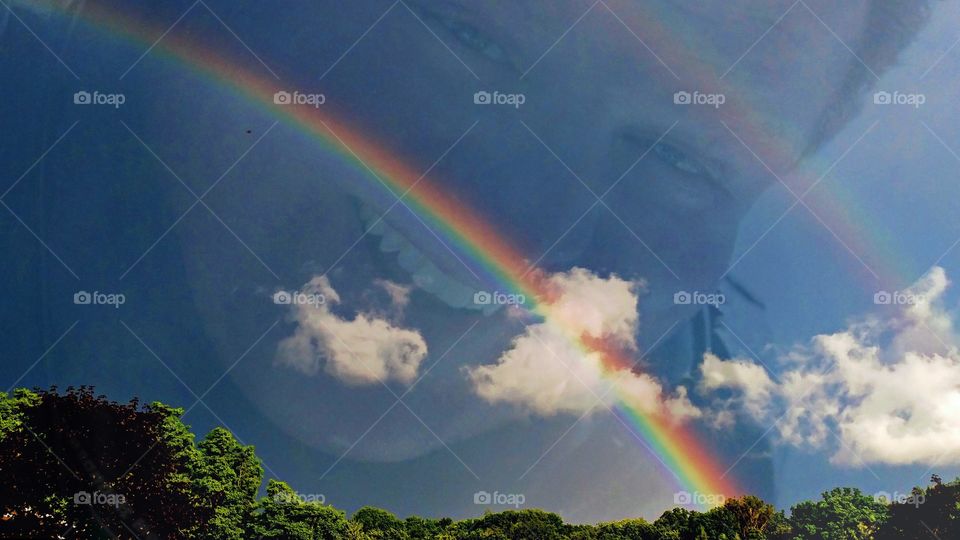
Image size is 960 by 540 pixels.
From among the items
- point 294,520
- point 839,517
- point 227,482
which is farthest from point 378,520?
point 839,517

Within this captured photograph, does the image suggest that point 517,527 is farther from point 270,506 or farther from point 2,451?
point 2,451

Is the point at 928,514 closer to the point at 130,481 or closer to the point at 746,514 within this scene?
the point at 746,514

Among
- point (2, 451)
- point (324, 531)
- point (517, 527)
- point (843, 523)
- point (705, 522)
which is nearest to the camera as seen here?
point (2, 451)

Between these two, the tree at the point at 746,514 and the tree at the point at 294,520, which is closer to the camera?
the tree at the point at 294,520

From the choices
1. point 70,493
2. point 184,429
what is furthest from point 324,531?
point 70,493

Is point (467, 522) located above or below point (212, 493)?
above

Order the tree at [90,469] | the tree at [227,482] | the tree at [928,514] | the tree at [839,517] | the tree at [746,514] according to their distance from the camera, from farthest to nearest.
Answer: the tree at [839,517] < the tree at [928,514] < the tree at [746,514] < the tree at [227,482] < the tree at [90,469]

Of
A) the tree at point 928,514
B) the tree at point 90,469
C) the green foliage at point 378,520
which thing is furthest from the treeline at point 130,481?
the tree at point 928,514

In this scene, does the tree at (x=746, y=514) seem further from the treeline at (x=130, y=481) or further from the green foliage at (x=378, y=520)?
the green foliage at (x=378, y=520)

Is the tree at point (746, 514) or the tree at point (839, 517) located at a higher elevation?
the tree at point (839, 517)
